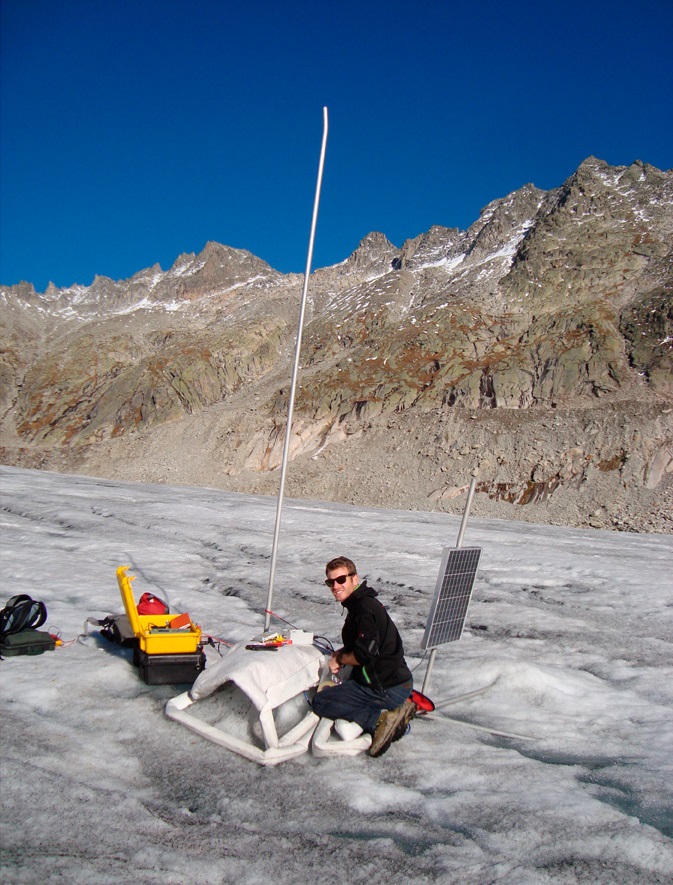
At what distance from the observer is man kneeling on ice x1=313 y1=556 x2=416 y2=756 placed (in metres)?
5.77

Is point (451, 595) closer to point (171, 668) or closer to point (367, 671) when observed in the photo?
point (367, 671)

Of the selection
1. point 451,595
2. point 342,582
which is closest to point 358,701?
point 342,582

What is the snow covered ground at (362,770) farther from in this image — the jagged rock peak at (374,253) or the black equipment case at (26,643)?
the jagged rock peak at (374,253)

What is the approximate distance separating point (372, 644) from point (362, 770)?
1079 millimetres

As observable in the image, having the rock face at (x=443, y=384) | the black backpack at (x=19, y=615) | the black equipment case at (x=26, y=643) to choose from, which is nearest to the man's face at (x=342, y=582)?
the black equipment case at (x=26, y=643)

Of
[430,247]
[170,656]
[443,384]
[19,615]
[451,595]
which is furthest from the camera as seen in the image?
[430,247]

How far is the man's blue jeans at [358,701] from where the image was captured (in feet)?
18.9

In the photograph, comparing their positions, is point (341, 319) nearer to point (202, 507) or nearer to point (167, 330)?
point (167, 330)

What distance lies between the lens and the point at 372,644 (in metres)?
5.77

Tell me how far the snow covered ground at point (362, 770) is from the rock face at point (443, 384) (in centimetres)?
3593

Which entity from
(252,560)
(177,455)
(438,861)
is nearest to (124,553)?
(252,560)

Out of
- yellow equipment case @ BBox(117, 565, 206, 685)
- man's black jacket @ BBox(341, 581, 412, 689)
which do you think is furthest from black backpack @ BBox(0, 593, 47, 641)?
man's black jacket @ BBox(341, 581, 412, 689)

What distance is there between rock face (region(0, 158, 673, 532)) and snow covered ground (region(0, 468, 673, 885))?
118ft

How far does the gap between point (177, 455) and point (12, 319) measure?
8593cm
